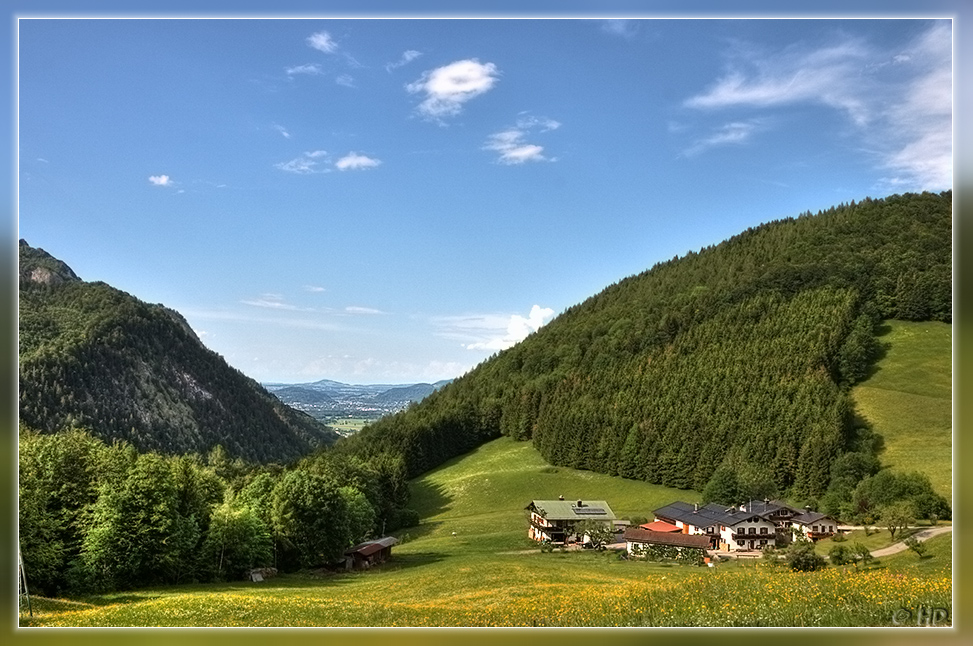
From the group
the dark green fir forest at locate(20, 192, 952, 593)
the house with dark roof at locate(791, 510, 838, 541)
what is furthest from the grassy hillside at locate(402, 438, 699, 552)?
the house with dark roof at locate(791, 510, 838, 541)

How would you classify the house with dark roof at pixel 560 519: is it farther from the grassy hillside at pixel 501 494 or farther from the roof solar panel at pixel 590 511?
the grassy hillside at pixel 501 494

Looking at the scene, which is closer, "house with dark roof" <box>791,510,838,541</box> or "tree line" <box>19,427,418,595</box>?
"tree line" <box>19,427,418,595</box>

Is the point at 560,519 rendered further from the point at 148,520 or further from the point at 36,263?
the point at 36,263

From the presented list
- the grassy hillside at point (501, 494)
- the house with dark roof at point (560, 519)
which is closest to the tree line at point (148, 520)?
the grassy hillside at point (501, 494)

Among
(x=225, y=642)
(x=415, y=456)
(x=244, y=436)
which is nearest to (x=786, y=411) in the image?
(x=415, y=456)

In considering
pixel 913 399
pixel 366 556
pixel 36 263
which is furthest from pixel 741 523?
pixel 36 263

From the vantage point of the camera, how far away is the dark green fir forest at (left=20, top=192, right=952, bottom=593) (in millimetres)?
15402

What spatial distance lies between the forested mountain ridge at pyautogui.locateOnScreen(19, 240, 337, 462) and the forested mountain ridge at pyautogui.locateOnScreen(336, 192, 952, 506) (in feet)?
86.7

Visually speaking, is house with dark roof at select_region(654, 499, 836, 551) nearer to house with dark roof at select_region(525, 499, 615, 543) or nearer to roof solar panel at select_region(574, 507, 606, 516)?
roof solar panel at select_region(574, 507, 606, 516)

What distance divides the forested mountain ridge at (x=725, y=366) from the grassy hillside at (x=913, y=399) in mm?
1651

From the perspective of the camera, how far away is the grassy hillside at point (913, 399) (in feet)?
128

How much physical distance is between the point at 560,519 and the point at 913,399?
36473 millimetres

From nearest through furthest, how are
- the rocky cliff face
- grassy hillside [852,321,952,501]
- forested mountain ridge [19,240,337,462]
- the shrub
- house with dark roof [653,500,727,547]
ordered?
the shrub, the rocky cliff face, house with dark roof [653,500,727,547], grassy hillside [852,321,952,501], forested mountain ridge [19,240,337,462]

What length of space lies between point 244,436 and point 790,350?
80262 mm
